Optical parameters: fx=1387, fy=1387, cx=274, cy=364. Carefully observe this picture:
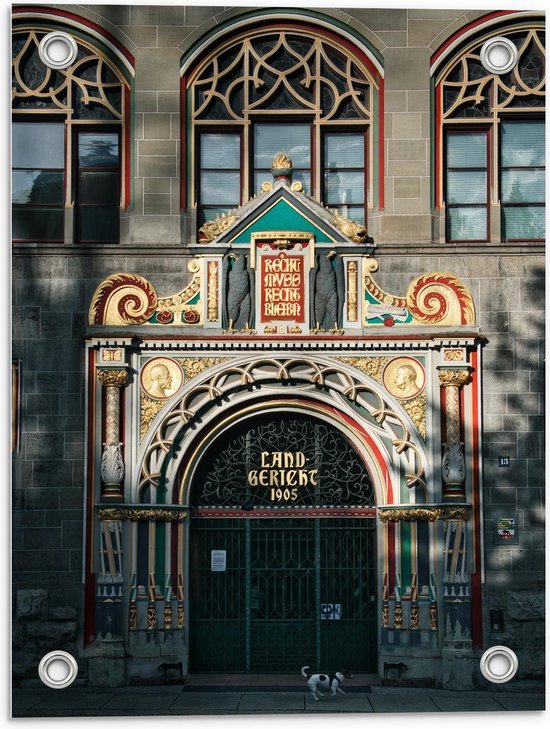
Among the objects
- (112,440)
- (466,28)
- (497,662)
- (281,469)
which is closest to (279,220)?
(281,469)

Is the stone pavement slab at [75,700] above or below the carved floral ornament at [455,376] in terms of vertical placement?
below

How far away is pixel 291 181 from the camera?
1653 cm

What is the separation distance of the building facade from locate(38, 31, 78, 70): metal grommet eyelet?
0.51 meters

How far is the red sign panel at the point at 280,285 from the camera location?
1652 centimetres

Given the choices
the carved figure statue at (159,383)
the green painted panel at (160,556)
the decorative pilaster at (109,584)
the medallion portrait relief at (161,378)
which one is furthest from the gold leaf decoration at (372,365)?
the decorative pilaster at (109,584)

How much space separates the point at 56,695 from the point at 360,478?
14.5 feet

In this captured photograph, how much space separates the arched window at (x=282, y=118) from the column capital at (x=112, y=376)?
2.09 m

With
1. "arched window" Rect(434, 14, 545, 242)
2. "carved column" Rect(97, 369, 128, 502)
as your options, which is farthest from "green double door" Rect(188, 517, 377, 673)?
"arched window" Rect(434, 14, 545, 242)

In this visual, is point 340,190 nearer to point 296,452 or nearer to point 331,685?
point 296,452

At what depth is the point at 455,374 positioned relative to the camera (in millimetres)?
16547

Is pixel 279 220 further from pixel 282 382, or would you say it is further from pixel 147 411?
pixel 147 411

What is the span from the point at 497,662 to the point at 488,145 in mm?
6060

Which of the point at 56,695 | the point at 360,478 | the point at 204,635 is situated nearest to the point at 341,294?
the point at 360,478

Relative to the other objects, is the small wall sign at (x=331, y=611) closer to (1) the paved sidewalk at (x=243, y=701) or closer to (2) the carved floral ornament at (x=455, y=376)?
(1) the paved sidewalk at (x=243, y=701)
